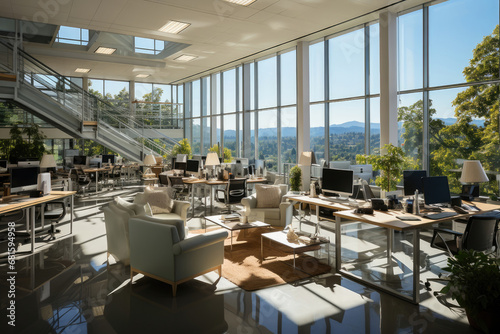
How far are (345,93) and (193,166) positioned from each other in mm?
4716

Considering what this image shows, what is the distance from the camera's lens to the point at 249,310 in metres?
3.77

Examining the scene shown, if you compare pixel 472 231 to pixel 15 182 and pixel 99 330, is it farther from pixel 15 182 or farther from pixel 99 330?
pixel 15 182

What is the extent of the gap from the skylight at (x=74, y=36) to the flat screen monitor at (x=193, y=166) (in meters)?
5.89

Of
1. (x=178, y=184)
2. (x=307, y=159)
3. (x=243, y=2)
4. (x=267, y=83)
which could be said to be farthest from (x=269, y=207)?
(x=267, y=83)

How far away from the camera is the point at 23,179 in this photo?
6.46 m

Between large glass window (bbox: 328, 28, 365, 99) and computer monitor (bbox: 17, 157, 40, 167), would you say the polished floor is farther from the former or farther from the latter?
computer monitor (bbox: 17, 157, 40, 167)

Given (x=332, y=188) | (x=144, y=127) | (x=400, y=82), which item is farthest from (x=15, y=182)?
(x=144, y=127)

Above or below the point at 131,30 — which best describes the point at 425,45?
below

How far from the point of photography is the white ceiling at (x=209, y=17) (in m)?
7.77

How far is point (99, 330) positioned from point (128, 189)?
425 inches

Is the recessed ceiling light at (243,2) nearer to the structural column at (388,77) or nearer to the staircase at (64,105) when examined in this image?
the structural column at (388,77)

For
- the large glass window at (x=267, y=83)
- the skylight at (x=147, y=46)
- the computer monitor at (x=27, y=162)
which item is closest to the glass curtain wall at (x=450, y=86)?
the large glass window at (x=267, y=83)

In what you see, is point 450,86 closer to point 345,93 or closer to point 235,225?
point 345,93

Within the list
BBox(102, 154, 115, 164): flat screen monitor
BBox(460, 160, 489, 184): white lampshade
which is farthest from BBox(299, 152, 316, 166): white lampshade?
BBox(102, 154, 115, 164): flat screen monitor
